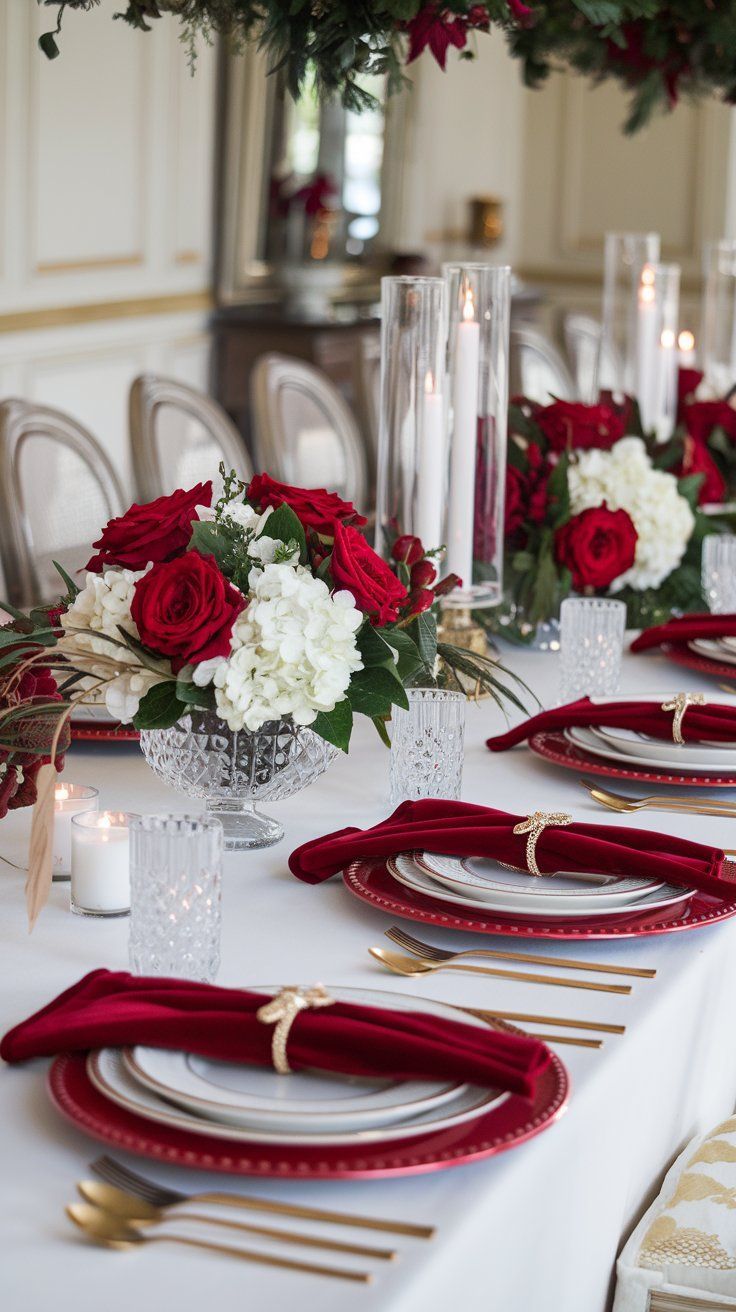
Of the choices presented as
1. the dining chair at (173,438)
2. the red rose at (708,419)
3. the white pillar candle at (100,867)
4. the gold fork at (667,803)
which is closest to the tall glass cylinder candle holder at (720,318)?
the red rose at (708,419)

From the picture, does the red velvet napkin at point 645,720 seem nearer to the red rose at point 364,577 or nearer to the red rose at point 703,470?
the red rose at point 364,577

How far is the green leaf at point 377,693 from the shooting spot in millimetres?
1235

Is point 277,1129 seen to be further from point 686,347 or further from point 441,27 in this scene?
point 686,347

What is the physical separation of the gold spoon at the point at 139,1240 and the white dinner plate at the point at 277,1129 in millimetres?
55

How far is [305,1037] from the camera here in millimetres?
871

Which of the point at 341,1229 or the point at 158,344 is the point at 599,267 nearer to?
the point at 158,344

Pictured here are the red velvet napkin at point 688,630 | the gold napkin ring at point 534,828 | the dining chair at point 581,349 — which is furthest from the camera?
the dining chair at point 581,349

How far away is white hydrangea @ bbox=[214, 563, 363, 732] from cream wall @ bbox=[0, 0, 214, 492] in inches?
Result: 121

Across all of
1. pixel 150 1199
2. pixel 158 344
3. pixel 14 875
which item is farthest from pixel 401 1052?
pixel 158 344

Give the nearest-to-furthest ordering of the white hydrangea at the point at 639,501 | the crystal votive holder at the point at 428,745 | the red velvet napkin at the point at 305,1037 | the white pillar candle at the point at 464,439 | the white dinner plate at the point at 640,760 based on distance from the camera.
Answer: the red velvet napkin at the point at 305,1037
the crystal votive holder at the point at 428,745
the white dinner plate at the point at 640,760
the white pillar candle at the point at 464,439
the white hydrangea at the point at 639,501

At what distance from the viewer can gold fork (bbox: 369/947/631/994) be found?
3.43ft

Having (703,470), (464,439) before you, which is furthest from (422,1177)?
(703,470)

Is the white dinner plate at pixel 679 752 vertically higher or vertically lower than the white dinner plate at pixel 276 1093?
higher

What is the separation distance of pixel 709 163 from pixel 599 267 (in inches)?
23.7
